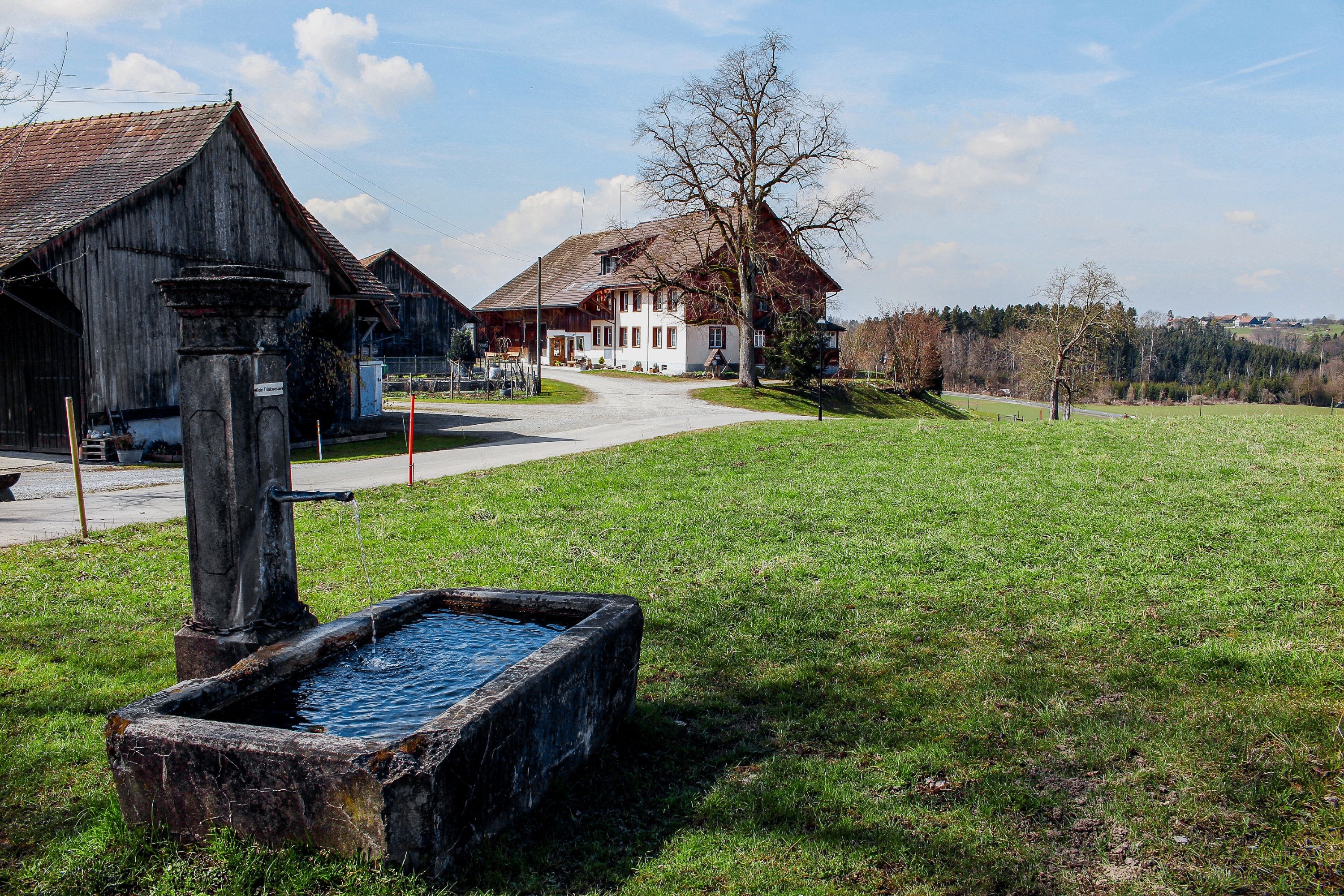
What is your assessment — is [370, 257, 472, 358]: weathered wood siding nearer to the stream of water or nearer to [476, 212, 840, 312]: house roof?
[476, 212, 840, 312]: house roof

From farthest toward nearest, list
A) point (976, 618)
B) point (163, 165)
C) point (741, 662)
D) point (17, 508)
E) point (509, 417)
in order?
point (509, 417) → point (163, 165) → point (17, 508) → point (976, 618) → point (741, 662)

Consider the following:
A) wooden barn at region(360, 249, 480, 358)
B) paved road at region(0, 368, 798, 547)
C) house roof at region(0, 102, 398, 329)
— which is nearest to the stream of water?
paved road at region(0, 368, 798, 547)

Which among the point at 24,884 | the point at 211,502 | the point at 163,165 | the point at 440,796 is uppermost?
the point at 163,165

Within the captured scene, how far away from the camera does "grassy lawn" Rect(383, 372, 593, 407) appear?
110ft

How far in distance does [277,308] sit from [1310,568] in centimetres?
807

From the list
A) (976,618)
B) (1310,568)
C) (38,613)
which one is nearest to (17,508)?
(38,613)

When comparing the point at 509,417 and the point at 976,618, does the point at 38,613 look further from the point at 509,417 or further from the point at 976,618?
the point at 509,417

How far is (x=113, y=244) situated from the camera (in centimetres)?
1755

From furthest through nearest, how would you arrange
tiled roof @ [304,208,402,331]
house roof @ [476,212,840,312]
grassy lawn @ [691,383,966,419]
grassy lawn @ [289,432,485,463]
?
house roof @ [476,212,840,312], grassy lawn @ [691,383,966,419], tiled roof @ [304,208,402,331], grassy lawn @ [289,432,485,463]

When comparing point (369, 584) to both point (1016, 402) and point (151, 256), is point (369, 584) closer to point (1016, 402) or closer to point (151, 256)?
point (151, 256)

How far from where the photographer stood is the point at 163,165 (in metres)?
18.5

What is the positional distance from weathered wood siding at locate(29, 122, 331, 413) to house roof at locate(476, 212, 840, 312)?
76.9 ft

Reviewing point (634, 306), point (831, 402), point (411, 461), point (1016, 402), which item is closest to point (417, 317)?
point (634, 306)

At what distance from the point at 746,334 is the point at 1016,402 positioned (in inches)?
1990
